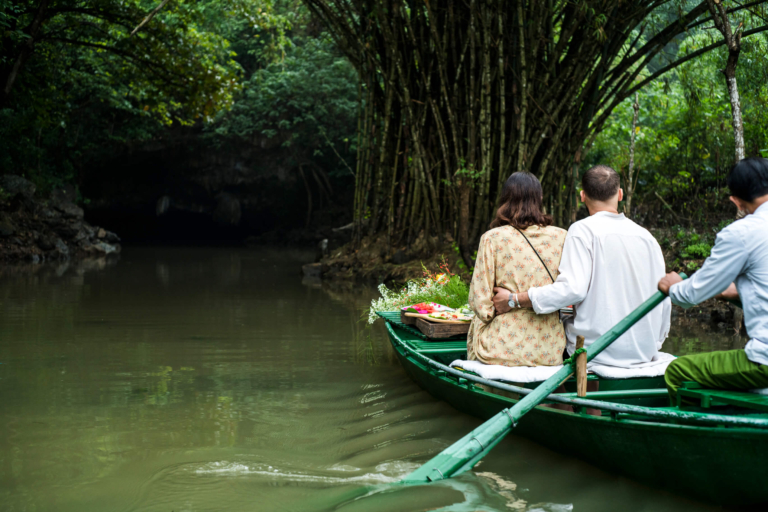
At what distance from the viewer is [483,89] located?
8.98 metres

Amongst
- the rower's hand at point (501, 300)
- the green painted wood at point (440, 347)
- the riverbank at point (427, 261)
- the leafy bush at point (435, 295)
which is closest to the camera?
the rower's hand at point (501, 300)

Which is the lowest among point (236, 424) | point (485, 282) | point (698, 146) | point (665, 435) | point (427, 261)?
point (236, 424)

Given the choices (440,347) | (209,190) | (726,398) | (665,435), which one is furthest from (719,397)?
(209,190)

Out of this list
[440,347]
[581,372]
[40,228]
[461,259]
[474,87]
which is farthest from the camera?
[40,228]

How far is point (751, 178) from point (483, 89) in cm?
670

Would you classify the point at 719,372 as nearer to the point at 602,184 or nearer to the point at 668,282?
the point at 668,282

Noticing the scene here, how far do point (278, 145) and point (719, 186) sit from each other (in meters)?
16.3

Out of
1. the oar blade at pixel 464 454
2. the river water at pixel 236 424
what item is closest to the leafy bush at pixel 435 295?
the river water at pixel 236 424

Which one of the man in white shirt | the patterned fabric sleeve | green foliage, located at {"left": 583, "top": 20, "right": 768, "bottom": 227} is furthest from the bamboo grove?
the patterned fabric sleeve

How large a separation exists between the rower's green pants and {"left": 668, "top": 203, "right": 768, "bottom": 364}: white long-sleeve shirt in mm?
61

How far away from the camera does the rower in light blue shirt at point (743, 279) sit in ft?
8.13

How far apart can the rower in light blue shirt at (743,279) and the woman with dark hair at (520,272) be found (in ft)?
3.00

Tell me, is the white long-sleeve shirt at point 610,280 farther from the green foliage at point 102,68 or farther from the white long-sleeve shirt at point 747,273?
the green foliage at point 102,68

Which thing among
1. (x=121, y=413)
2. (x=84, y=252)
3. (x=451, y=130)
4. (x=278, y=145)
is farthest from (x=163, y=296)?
(x=278, y=145)
